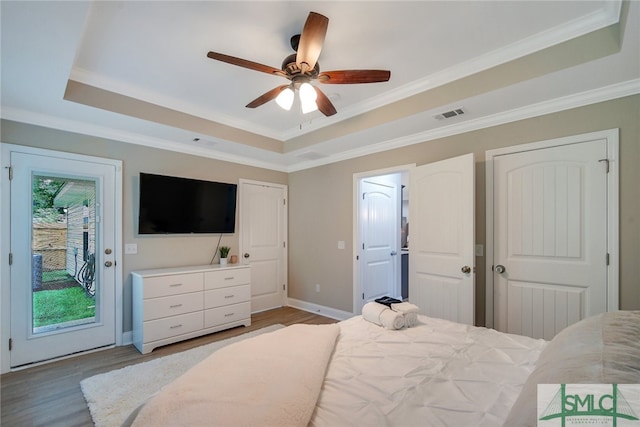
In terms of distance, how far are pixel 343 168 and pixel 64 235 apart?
3.32 metres

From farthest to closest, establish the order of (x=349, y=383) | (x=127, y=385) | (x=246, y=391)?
(x=127, y=385), (x=349, y=383), (x=246, y=391)

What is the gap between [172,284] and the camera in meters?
3.28

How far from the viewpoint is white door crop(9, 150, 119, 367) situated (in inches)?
109

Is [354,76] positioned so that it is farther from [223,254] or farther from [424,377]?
[223,254]

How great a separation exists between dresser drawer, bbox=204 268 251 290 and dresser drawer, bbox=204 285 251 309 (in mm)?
58

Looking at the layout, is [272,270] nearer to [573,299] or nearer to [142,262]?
[142,262]

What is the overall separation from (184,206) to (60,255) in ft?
4.22

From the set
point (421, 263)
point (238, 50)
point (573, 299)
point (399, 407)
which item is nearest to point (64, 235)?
point (238, 50)

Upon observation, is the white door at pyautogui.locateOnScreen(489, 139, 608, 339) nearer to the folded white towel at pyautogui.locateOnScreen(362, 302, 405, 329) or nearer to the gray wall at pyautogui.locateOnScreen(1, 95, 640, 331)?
the gray wall at pyautogui.locateOnScreen(1, 95, 640, 331)

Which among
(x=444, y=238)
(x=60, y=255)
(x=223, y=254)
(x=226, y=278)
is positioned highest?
(x=444, y=238)

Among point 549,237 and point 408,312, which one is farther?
point 549,237

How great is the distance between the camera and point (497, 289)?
2.79 meters

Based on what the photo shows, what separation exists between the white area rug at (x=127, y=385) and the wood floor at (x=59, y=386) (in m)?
0.07

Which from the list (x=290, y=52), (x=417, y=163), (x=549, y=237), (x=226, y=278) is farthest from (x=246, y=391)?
(x=417, y=163)
